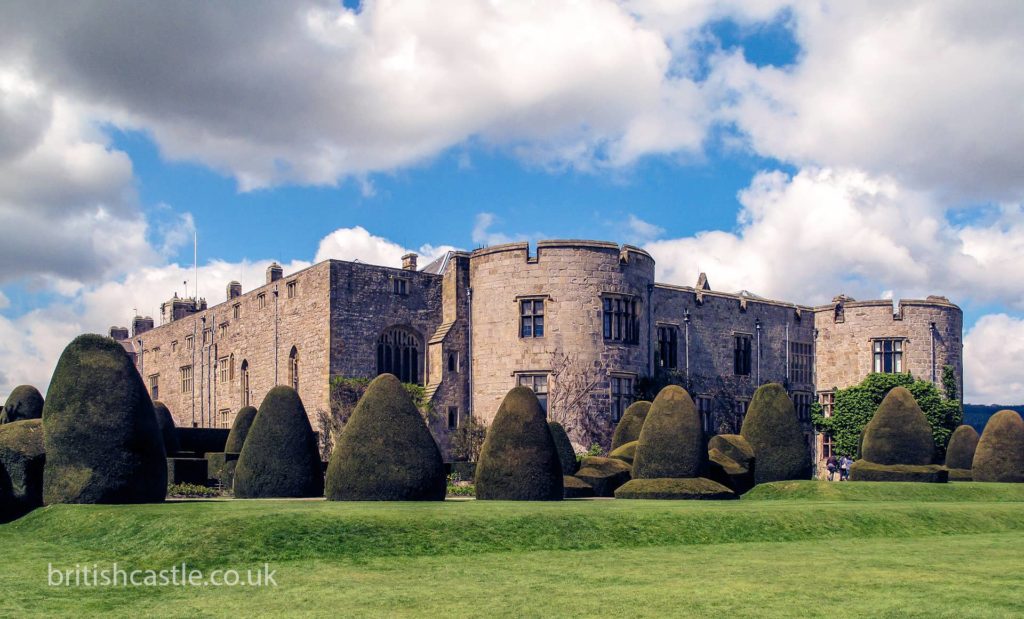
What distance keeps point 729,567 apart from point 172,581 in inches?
272

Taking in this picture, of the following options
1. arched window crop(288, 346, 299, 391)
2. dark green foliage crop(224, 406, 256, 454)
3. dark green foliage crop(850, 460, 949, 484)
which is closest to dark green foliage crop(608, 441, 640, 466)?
dark green foliage crop(850, 460, 949, 484)

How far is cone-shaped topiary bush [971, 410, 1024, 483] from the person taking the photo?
1312 inches

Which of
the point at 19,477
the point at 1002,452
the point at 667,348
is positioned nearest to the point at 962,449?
the point at 1002,452

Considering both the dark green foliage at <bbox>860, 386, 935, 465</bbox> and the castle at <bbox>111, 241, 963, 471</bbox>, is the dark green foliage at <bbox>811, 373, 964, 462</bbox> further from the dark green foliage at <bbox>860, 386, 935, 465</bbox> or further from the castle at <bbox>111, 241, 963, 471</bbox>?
the dark green foliage at <bbox>860, 386, 935, 465</bbox>

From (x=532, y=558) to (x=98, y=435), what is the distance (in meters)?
8.62

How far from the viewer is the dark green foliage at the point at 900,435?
30.4 metres

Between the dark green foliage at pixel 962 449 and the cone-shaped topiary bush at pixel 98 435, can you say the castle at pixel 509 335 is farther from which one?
the cone-shaped topiary bush at pixel 98 435

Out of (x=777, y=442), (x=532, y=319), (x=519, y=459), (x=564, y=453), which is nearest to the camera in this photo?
(x=519, y=459)

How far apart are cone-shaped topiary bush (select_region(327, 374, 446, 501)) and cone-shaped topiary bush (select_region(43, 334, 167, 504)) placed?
3.48m

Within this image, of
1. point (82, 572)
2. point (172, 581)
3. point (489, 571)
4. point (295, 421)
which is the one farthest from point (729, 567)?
point (295, 421)

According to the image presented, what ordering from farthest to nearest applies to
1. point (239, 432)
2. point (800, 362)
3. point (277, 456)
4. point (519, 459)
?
point (800, 362)
point (239, 432)
point (277, 456)
point (519, 459)

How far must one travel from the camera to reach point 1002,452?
Result: 33.6m

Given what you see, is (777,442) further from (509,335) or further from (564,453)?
(509,335)

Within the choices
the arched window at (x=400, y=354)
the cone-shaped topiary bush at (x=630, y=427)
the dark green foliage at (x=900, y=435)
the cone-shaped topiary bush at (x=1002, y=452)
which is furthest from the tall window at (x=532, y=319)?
the cone-shaped topiary bush at (x=1002, y=452)
